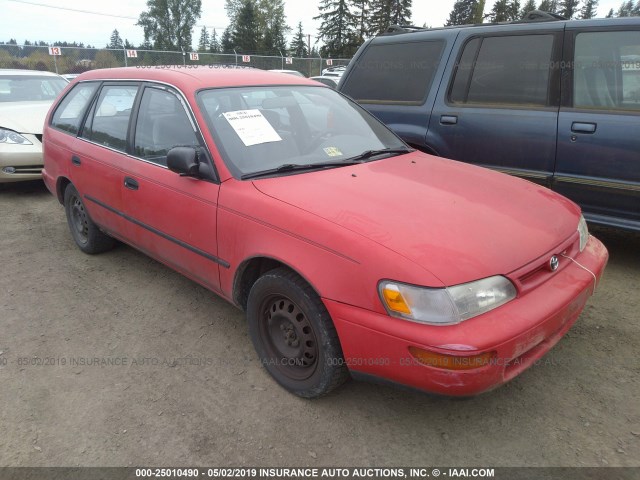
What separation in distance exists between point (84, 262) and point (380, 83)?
332 centimetres

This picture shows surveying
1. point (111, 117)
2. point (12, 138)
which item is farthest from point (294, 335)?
point (12, 138)

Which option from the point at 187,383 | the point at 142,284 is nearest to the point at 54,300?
the point at 142,284

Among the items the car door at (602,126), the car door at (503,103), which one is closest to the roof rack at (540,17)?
the car door at (503,103)

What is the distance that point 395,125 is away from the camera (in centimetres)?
456

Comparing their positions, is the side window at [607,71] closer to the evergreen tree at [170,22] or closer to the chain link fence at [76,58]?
the chain link fence at [76,58]

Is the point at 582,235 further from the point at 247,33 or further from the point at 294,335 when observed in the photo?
the point at 247,33

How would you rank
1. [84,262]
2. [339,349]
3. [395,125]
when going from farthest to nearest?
[395,125]
[84,262]
[339,349]

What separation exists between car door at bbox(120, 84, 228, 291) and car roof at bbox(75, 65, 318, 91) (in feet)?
0.29

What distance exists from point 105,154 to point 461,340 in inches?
117

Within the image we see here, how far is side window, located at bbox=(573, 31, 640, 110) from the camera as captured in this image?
3521 millimetres

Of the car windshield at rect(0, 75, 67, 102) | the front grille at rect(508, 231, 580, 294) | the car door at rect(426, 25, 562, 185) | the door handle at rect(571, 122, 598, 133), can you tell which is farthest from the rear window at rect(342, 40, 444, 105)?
the car windshield at rect(0, 75, 67, 102)

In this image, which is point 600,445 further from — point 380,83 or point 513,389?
point 380,83

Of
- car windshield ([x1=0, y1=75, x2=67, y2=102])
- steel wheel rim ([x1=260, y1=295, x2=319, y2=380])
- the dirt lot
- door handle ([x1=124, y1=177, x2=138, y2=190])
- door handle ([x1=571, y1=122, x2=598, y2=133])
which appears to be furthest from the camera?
car windshield ([x1=0, y1=75, x2=67, y2=102])

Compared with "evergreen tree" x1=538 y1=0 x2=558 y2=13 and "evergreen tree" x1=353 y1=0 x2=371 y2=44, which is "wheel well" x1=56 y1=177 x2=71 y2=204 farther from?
"evergreen tree" x1=538 y1=0 x2=558 y2=13
